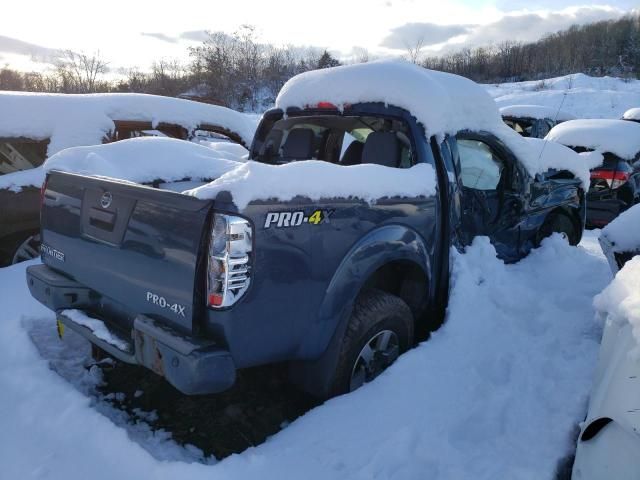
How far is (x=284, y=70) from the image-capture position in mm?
44844

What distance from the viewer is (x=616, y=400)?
166 centimetres

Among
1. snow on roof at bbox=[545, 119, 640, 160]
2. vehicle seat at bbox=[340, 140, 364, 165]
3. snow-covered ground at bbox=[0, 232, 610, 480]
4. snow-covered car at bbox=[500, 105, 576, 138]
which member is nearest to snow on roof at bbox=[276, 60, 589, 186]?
vehicle seat at bbox=[340, 140, 364, 165]

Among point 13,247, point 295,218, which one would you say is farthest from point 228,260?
point 13,247

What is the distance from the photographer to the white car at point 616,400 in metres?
1.56

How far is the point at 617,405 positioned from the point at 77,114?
5282mm

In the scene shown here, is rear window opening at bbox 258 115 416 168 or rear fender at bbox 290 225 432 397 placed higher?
rear window opening at bbox 258 115 416 168

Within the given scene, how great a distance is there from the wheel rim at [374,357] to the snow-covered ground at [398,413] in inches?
4.6

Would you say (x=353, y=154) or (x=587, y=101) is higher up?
(x=587, y=101)

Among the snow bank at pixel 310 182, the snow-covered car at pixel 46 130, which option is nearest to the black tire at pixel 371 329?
the snow bank at pixel 310 182

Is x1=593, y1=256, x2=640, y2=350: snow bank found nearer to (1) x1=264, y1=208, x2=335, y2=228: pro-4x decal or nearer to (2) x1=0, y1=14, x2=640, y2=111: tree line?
(1) x1=264, y1=208, x2=335, y2=228: pro-4x decal

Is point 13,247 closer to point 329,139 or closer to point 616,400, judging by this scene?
point 329,139

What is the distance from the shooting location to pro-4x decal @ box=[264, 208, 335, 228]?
2.13m

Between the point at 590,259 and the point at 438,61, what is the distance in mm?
54263

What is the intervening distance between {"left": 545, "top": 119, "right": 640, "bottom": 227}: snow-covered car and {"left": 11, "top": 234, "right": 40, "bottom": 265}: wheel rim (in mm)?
7897
